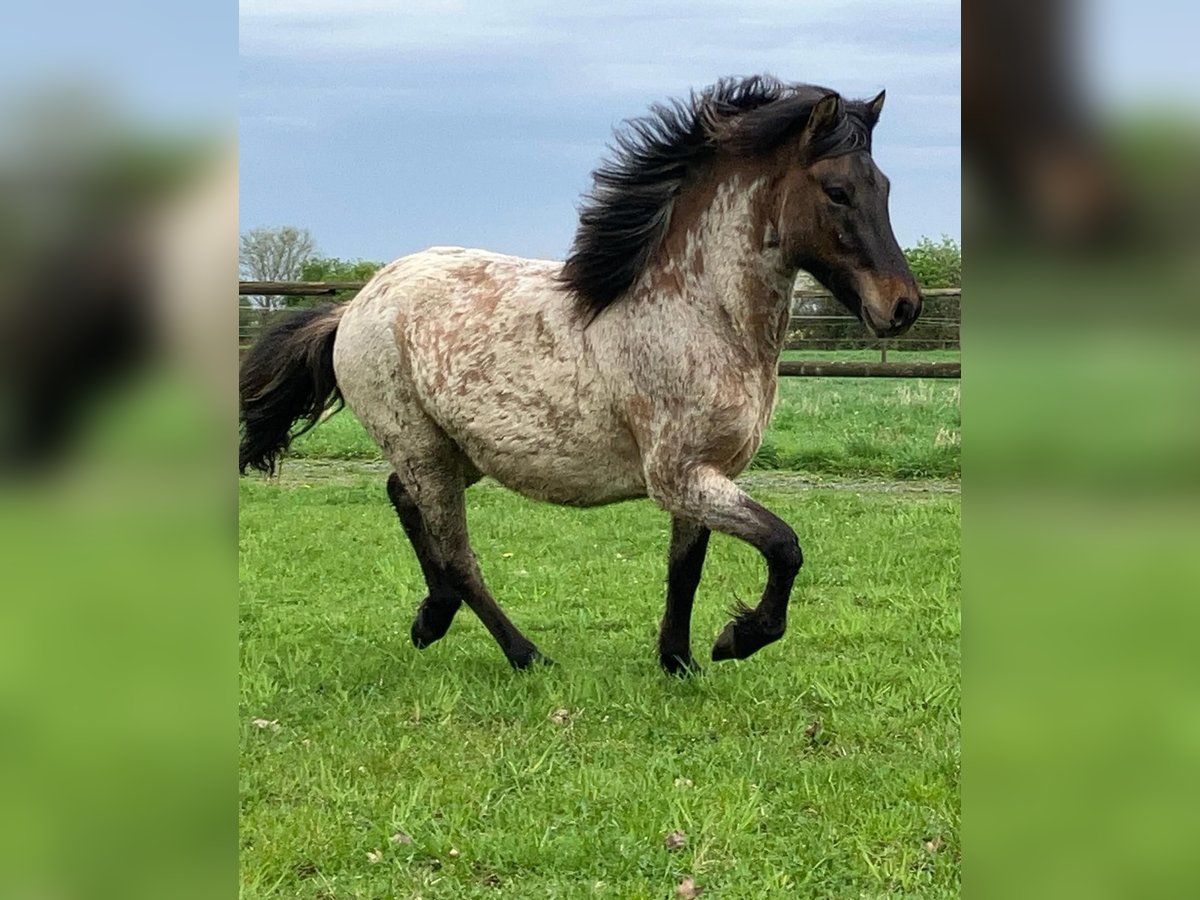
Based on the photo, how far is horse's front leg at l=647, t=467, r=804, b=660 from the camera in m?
3.79

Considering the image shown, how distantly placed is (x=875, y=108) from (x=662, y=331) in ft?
3.29

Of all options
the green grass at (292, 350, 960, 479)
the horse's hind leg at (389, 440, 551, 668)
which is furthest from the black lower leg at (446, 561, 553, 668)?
the green grass at (292, 350, 960, 479)

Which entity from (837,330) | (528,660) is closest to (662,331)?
(528,660)

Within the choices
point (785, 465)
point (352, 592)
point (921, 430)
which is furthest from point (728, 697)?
point (921, 430)

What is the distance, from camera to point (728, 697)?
14.2 feet

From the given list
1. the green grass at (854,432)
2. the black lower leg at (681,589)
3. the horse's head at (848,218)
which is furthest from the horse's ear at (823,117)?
the green grass at (854,432)

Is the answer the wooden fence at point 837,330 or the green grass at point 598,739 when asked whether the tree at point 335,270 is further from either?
the green grass at point 598,739

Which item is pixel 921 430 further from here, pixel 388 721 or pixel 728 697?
pixel 388 721

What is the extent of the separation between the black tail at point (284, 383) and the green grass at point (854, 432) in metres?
4.84

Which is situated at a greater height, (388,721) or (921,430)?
(921,430)
